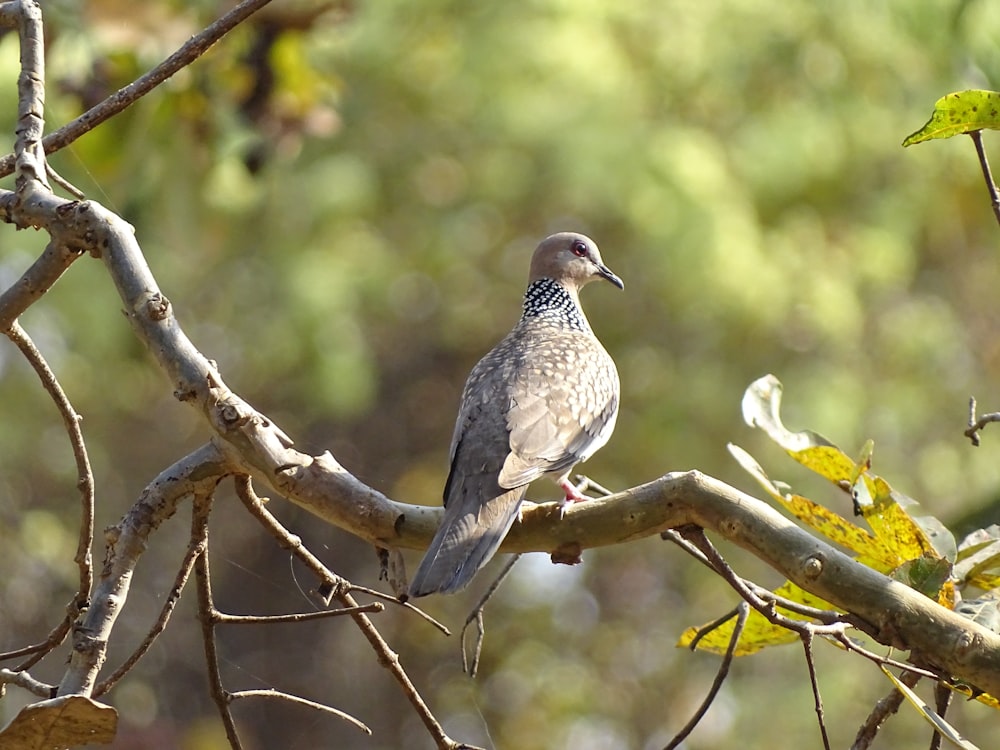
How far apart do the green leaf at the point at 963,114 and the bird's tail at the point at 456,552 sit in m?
1.05

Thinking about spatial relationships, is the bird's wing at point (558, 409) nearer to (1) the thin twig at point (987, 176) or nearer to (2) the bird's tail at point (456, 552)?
(2) the bird's tail at point (456, 552)

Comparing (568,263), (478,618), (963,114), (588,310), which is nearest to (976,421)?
(963,114)

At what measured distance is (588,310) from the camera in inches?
380

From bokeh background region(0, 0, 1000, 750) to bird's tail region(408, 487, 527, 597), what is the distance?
5923 mm

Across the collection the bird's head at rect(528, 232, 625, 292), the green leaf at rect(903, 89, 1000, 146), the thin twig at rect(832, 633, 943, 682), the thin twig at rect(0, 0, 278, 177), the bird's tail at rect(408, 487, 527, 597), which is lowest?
the thin twig at rect(832, 633, 943, 682)

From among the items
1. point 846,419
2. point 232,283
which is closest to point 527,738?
point 846,419

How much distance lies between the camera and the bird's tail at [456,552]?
2373mm

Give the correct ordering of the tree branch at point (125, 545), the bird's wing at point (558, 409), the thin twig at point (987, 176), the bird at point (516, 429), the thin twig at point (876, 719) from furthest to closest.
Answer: the bird's wing at point (558, 409) < the bird at point (516, 429) < the thin twig at point (987, 176) < the thin twig at point (876, 719) < the tree branch at point (125, 545)

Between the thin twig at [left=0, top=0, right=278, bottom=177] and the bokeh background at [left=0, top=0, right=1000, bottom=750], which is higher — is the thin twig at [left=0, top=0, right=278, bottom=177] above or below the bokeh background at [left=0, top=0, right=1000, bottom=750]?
below

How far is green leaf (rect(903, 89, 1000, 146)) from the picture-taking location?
2.30 m

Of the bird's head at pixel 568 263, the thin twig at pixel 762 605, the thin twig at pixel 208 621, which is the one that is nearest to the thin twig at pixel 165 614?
the thin twig at pixel 208 621

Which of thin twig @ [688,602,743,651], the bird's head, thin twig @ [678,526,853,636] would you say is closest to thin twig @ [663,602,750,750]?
thin twig @ [688,602,743,651]

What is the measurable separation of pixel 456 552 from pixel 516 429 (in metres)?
0.92

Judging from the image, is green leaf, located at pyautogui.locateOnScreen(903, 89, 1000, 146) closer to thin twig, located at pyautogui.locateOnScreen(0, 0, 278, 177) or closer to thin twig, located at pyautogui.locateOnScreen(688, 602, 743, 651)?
thin twig, located at pyautogui.locateOnScreen(688, 602, 743, 651)
